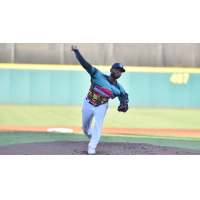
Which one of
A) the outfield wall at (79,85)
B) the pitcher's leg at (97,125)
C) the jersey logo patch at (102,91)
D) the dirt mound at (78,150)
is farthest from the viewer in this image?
the outfield wall at (79,85)

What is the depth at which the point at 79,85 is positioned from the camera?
1363 centimetres

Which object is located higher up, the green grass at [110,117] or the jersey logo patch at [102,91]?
the jersey logo patch at [102,91]

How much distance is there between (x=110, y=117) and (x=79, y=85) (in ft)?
7.79

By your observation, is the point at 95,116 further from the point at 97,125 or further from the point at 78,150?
the point at 78,150

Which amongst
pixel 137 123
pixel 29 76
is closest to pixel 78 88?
pixel 29 76

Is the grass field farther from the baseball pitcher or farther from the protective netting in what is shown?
the baseball pitcher

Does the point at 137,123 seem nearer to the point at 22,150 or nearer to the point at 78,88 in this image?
the point at 78,88

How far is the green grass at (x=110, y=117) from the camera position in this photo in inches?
447

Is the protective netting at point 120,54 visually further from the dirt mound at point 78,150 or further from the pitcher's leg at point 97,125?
the pitcher's leg at point 97,125

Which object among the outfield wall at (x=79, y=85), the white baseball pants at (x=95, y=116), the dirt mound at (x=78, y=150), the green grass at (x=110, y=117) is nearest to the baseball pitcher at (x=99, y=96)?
the white baseball pants at (x=95, y=116)

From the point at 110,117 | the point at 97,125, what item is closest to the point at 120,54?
the point at 110,117

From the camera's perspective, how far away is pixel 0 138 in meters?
6.69

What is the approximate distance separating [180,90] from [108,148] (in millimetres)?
9414

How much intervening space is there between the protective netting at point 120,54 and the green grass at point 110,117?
2.27 meters
